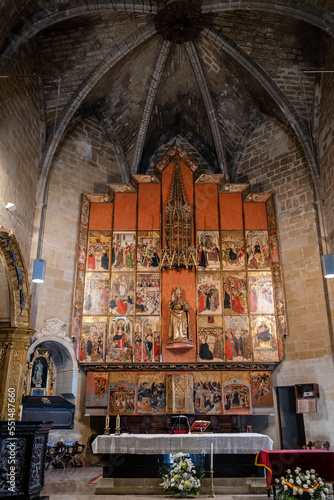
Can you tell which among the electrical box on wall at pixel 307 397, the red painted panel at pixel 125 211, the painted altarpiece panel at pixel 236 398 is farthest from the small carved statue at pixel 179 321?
the electrical box on wall at pixel 307 397

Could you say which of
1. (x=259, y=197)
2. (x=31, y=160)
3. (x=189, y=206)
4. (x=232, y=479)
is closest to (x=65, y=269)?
(x=31, y=160)

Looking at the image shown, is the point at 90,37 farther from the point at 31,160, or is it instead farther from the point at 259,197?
the point at 259,197

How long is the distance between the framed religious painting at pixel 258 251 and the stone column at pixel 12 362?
23.4 feet

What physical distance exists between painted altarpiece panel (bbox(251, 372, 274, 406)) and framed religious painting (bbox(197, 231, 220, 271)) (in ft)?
11.6

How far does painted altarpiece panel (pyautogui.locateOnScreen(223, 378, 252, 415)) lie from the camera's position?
12602 millimetres

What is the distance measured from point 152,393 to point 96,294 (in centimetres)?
350

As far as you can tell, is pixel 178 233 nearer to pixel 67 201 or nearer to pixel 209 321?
pixel 209 321

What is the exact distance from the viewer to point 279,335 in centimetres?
1327

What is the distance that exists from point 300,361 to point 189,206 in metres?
5.99

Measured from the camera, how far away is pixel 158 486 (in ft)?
27.6

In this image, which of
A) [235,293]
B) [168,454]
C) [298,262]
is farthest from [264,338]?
[168,454]

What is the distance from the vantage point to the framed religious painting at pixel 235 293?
13672mm

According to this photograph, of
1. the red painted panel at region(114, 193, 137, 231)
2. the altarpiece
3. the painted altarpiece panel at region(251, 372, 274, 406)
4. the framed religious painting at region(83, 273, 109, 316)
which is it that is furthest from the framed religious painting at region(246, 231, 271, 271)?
the framed religious painting at region(83, 273, 109, 316)

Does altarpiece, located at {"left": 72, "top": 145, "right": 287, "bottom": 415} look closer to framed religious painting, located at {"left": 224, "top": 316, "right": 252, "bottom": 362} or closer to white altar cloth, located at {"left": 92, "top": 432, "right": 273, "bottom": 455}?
framed religious painting, located at {"left": 224, "top": 316, "right": 252, "bottom": 362}
